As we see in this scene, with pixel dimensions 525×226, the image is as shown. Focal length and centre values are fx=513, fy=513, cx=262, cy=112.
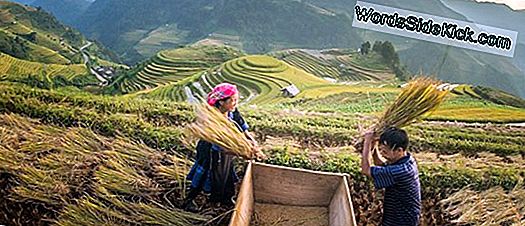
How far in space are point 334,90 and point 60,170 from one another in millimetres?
1911

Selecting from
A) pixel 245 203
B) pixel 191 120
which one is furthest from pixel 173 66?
pixel 245 203

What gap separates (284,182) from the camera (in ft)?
9.04

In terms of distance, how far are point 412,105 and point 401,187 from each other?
648 mm

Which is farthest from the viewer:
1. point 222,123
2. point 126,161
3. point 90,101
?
point 90,101

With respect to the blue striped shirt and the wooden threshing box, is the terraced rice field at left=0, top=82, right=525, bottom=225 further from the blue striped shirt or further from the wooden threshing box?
the blue striped shirt

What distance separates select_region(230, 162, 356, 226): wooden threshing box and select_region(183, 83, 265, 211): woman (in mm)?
132

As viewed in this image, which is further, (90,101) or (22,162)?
(90,101)

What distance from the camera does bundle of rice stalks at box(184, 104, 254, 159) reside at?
251 cm

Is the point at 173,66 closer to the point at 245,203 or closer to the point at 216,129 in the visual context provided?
the point at 216,129

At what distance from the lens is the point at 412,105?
106 inches

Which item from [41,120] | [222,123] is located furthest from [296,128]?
[41,120]

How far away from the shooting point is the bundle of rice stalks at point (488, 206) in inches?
116

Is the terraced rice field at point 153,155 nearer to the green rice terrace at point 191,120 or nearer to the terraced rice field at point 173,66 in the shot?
the green rice terrace at point 191,120

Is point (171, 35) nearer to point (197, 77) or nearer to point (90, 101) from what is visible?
point (197, 77)
